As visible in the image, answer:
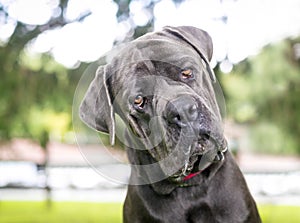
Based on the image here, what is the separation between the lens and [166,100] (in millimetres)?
3777

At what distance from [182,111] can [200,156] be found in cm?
43

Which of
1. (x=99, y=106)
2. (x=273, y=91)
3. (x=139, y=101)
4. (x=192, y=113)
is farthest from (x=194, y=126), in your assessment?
(x=273, y=91)

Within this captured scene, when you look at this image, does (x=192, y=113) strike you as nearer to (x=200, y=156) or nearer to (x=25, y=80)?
(x=200, y=156)

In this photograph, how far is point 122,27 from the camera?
10.3 metres

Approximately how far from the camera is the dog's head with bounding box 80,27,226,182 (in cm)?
370

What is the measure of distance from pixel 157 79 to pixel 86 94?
66cm

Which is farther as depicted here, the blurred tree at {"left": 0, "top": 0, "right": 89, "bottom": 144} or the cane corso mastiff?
the blurred tree at {"left": 0, "top": 0, "right": 89, "bottom": 144}

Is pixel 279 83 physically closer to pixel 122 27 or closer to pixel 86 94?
pixel 122 27

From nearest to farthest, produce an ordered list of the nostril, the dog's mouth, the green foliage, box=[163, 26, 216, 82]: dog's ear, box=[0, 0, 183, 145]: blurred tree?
the nostril, the dog's mouth, box=[163, 26, 216, 82]: dog's ear, box=[0, 0, 183, 145]: blurred tree, the green foliage

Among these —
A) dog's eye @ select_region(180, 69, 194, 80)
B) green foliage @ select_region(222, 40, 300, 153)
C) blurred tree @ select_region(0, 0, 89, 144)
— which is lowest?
green foliage @ select_region(222, 40, 300, 153)

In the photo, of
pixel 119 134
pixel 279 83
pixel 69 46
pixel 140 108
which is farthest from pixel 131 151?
pixel 279 83

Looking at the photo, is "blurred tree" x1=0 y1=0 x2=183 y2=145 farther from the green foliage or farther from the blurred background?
the green foliage

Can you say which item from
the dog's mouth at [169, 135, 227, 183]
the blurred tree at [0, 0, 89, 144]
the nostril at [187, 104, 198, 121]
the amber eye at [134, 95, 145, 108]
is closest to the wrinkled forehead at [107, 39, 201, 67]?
the amber eye at [134, 95, 145, 108]

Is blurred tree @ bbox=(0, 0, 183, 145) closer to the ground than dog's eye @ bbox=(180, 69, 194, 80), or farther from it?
closer to the ground
